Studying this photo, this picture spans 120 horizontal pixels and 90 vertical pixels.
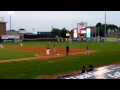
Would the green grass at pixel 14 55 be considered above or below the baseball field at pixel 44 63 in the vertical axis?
above

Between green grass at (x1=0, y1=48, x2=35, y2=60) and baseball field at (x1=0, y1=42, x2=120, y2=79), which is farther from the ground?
green grass at (x1=0, y1=48, x2=35, y2=60)

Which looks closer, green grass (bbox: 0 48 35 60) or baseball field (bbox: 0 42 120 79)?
baseball field (bbox: 0 42 120 79)

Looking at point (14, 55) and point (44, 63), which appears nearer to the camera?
point (44, 63)

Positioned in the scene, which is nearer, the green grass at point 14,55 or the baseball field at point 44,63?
the baseball field at point 44,63

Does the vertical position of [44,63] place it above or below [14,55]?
below
